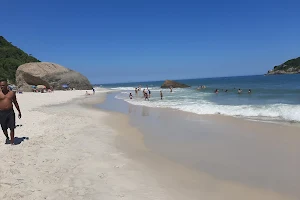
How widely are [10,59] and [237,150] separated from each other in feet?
279

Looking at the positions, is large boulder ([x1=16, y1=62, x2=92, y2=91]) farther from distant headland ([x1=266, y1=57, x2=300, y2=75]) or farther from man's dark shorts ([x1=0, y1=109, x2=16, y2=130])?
distant headland ([x1=266, y1=57, x2=300, y2=75])

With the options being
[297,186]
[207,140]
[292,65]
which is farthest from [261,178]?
[292,65]

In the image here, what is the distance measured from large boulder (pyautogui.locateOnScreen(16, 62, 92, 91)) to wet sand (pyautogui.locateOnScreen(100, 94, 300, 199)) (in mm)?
48195

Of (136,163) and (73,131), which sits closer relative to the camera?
(136,163)

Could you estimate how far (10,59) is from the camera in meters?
78.4

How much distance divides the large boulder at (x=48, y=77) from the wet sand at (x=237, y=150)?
1897 inches

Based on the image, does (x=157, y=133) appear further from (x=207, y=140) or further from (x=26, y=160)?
(x=26, y=160)

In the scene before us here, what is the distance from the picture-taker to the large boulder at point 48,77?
173ft

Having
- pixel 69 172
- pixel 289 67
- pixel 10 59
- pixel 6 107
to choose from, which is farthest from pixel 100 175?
pixel 289 67

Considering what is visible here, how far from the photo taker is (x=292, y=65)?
166 m

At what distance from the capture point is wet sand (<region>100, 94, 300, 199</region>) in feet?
17.0

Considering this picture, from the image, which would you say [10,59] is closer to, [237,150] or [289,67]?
[237,150]

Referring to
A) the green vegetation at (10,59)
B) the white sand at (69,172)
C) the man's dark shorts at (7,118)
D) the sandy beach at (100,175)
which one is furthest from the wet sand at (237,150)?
the green vegetation at (10,59)

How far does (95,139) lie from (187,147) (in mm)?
3117
